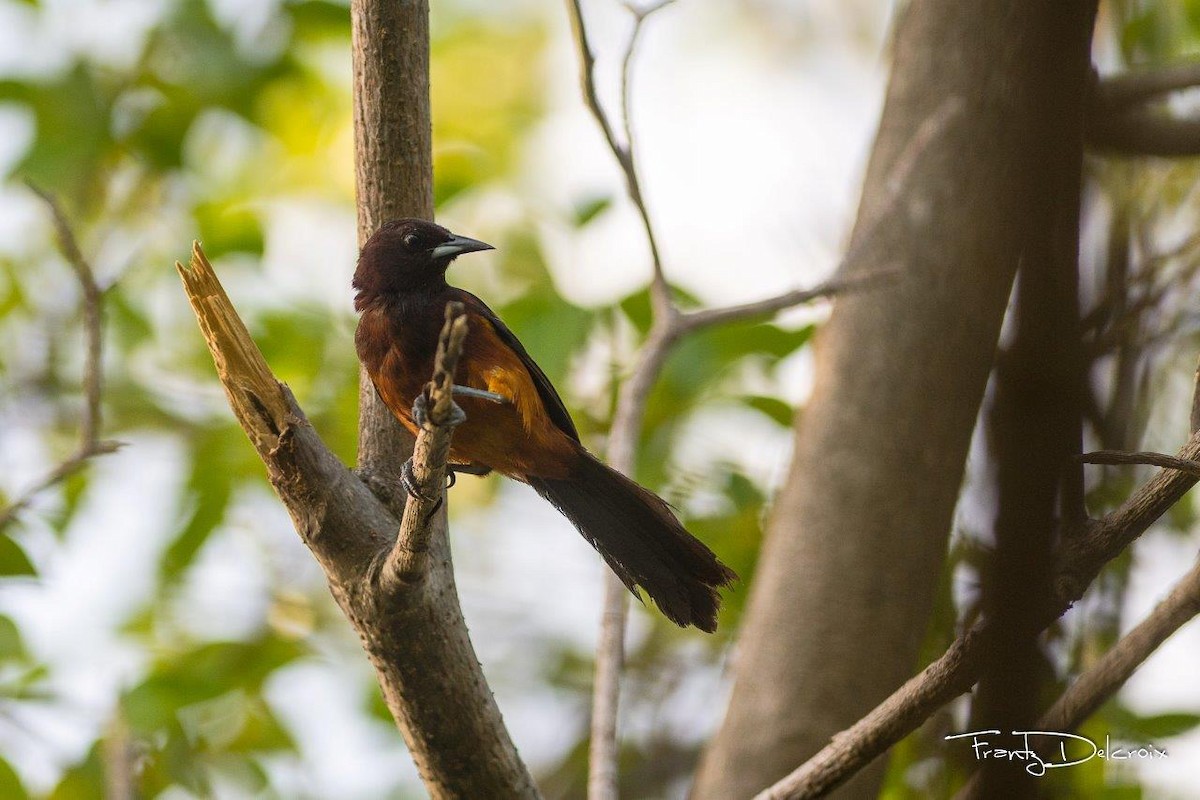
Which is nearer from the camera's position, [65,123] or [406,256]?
[406,256]

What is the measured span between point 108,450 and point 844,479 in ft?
7.76

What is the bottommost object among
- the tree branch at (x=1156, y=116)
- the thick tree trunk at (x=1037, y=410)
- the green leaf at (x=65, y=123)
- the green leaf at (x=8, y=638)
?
the thick tree trunk at (x=1037, y=410)

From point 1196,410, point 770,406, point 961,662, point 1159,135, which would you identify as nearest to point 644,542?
point 770,406

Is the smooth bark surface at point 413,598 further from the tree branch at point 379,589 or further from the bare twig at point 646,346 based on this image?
the bare twig at point 646,346

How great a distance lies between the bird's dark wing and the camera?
3.48 m

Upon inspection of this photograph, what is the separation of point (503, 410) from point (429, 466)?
0.91 m

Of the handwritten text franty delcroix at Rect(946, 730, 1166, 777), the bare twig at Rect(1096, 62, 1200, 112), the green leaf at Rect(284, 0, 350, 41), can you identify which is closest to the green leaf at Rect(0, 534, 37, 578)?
the green leaf at Rect(284, 0, 350, 41)

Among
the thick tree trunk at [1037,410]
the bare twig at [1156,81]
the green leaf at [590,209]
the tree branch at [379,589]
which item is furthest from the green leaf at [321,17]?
the thick tree trunk at [1037,410]

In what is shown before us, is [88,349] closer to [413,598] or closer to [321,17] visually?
[413,598]

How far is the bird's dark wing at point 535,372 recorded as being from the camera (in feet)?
11.4

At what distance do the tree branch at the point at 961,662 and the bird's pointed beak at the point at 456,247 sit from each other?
1.77 meters

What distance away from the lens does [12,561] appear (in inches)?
145

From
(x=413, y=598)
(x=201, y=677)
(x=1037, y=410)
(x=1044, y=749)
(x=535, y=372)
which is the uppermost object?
(x=535, y=372)

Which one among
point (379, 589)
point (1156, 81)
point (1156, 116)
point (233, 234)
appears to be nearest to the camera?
point (379, 589)
